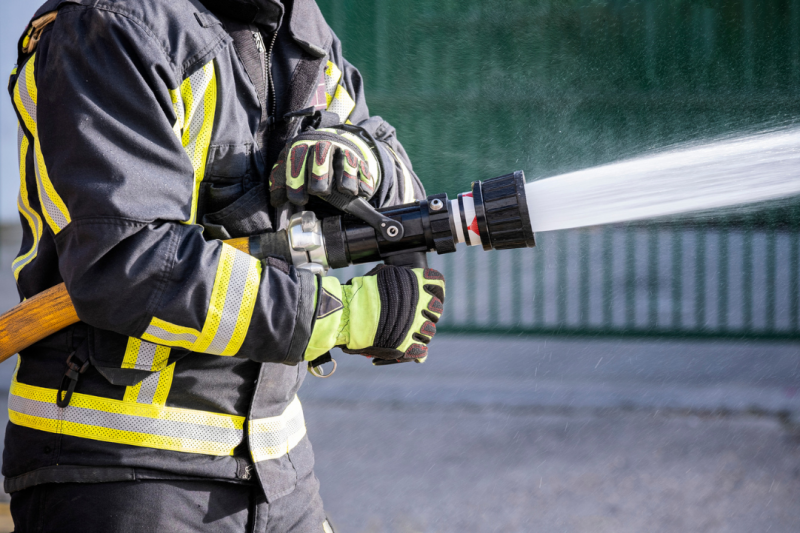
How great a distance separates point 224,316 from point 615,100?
360 centimetres

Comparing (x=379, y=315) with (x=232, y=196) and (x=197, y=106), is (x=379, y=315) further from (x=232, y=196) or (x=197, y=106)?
(x=197, y=106)

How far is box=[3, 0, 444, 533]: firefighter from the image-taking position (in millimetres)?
1224

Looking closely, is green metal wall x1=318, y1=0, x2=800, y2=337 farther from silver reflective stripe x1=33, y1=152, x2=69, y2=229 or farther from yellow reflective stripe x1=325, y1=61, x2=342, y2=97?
silver reflective stripe x1=33, y1=152, x2=69, y2=229

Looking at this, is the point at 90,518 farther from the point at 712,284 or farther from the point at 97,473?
the point at 712,284

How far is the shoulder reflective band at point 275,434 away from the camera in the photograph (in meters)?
1.53

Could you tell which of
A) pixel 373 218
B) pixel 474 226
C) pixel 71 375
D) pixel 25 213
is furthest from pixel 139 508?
pixel 474 226

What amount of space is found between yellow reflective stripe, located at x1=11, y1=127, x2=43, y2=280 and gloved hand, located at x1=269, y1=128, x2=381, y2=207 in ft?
1.51

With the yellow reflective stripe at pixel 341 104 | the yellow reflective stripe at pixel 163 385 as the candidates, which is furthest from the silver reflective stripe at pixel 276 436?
the yellow reflective stripe at pixel 341 104

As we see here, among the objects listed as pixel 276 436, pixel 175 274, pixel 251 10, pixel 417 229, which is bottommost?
pixel 276 436

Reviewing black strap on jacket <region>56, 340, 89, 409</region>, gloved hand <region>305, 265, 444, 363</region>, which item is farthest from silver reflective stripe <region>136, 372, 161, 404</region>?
gloved hand <region>305, 265, 444, 363</region>

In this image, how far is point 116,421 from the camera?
139 centimetres

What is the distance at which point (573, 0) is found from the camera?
4223 mm

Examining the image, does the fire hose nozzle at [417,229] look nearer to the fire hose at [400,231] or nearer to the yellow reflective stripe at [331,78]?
the fire hose at [400,231]

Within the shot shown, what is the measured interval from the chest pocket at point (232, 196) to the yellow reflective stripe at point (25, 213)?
31cm
